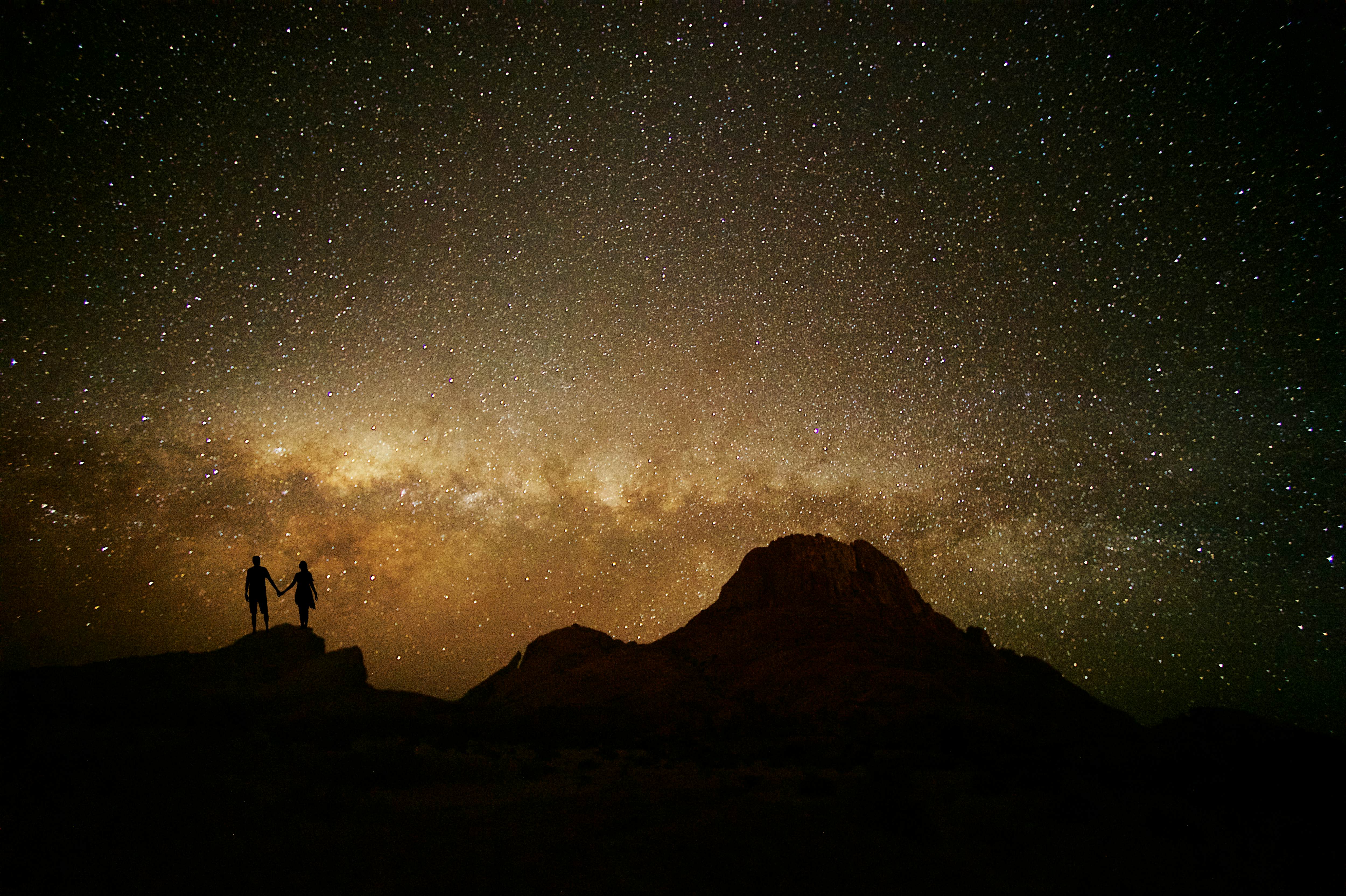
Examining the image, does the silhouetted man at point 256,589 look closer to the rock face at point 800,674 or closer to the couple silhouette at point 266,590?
the couple silhouette at point 266,590

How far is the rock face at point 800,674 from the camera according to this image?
931 inches

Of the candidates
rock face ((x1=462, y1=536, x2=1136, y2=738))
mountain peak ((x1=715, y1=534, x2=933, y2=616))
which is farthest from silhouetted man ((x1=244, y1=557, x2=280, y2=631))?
mountain peak ((x1=715, y1=534, x2=933, y2=616))

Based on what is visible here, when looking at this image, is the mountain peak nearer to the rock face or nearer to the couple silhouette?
the rock face

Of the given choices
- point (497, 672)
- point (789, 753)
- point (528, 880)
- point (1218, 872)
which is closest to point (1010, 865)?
point (1218, 872)

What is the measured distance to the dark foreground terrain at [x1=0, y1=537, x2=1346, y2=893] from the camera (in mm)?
6496

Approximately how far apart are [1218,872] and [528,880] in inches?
371

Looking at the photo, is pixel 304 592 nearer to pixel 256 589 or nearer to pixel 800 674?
pixel 256 589

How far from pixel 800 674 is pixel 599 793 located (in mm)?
22271

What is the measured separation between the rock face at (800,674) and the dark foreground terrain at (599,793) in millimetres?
491

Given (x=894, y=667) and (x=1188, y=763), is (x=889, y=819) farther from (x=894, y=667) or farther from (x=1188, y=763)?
(x=894, y=667)

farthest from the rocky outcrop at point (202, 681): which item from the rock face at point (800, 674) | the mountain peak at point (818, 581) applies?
the mountain peak at point (818, 581)

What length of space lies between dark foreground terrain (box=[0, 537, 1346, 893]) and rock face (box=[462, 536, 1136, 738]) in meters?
0.49

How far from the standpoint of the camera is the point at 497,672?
35.1 m

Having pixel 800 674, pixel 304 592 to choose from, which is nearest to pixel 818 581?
pixel 800 674
